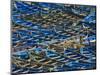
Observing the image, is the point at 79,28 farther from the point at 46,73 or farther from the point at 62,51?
the point at 46,73

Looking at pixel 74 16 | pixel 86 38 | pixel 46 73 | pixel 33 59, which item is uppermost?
pixel 74 16

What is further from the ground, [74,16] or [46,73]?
[74,16]

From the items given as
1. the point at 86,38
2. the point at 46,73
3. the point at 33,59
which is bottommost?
the point at 46,73

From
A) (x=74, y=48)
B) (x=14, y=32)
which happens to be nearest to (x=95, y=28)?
(x=74, y=48)

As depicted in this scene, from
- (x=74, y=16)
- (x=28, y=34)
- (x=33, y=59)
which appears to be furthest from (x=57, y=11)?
(x=33, y=59)

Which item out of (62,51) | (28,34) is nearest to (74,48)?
(62,51)
